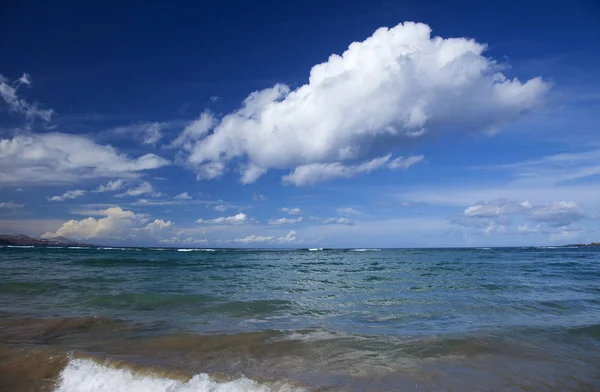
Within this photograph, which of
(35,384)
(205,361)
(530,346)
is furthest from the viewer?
(530,346)

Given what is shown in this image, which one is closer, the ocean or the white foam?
the white foam

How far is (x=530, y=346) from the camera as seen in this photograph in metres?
Answer: 8.37

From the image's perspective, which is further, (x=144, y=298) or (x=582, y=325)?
(x=144, y=298)

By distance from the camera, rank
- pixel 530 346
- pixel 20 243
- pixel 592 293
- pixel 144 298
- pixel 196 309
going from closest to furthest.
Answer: pixel 530 346 → pixel 196 309 → pixel 144 298 → pixel 592 293 → pixel 20 243

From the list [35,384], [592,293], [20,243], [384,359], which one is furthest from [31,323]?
[20,243]

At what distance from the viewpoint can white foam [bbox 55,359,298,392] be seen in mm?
5997

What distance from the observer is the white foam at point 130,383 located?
600 centimetres

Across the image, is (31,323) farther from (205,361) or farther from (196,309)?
(205,361)

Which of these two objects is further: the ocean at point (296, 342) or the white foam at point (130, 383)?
the ocean at point (296, 342)

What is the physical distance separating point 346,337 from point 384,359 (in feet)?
5.29

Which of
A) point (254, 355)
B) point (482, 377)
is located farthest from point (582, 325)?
point (254, 355)

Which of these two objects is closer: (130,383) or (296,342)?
(130,383)

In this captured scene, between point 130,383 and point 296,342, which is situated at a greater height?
point 296,342

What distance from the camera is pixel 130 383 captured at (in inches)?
246
